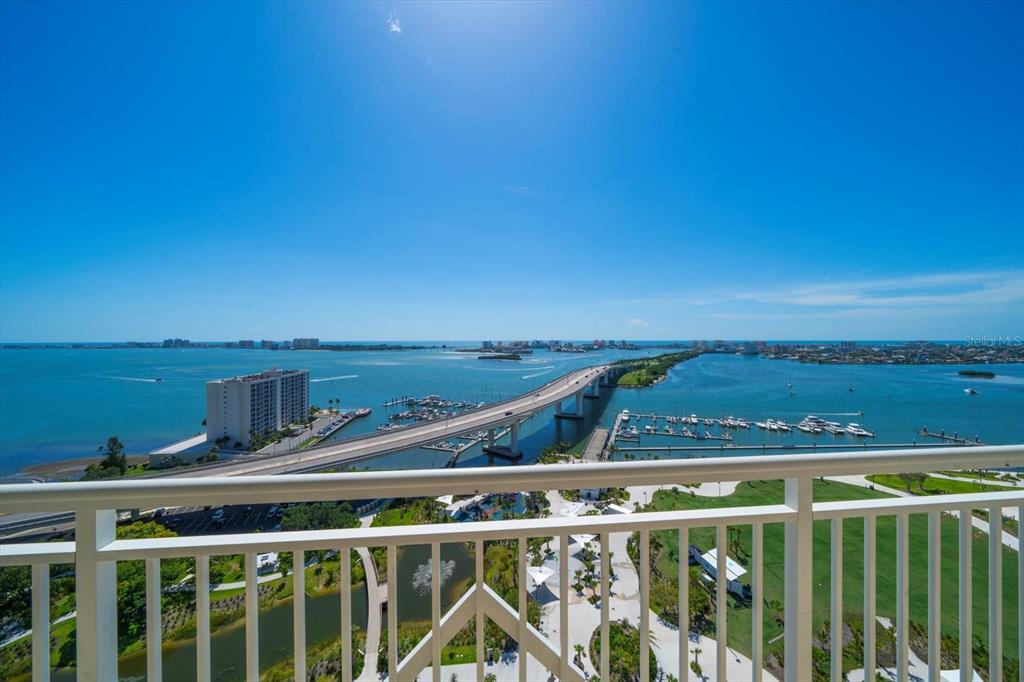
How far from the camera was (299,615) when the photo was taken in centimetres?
79

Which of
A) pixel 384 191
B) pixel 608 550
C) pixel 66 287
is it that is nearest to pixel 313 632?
pixel 608 550

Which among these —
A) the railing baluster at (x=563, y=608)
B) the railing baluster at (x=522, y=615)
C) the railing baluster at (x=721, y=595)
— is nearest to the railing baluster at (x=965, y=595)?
the railing baluster at (x=721, y=595)

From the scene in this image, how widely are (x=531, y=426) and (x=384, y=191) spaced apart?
995 cm

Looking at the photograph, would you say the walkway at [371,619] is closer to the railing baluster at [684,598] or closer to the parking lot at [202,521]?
the parking lot at [202,521]

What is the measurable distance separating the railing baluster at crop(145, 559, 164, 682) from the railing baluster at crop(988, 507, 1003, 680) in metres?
Answer: 2.16

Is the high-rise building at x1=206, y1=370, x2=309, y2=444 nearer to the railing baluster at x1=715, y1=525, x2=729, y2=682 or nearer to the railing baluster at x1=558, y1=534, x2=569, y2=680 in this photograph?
the railing baluster at x1=558, y1=534, x2=569, y2=680

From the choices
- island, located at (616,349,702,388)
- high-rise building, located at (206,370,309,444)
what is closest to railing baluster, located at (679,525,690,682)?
high-rise building, located at (206,370,309,444)

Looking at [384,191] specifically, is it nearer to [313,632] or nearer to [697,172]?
[697,172]

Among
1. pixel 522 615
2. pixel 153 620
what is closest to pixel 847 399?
pixel 522 615

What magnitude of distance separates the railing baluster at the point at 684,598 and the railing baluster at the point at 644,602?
0.25 feet

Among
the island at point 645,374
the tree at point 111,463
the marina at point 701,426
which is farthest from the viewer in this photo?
the island at point 645,374

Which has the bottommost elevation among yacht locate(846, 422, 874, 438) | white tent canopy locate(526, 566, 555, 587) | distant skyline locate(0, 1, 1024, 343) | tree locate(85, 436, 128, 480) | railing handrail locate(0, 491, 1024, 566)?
yacht locate(846, 422, 874, 438)

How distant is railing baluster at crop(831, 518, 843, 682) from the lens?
3.12 ft

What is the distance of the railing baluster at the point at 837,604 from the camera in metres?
0.95
